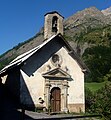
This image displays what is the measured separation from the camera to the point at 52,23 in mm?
25391

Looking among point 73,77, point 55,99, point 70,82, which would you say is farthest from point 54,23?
point 55,99

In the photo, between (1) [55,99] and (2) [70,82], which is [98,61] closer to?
(2) [70,82]

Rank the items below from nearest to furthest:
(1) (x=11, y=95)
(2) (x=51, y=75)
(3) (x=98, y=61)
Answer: (1) (x=11, y=95) → (2) (x=51, y=75) → (3) (x=98, y=61)

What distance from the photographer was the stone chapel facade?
2283cm

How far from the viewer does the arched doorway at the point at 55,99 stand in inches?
957

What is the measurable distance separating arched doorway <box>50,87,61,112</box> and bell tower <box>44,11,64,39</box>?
15.6 ft

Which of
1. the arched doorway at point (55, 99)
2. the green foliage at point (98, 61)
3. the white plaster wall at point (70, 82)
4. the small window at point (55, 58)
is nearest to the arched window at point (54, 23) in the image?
the white plaster wall at point (70, 82)

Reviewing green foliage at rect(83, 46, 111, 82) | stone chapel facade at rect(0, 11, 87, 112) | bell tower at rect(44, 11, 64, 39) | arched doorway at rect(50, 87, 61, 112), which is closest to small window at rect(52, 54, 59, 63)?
stone chapel facade at rect(0, 11, 87, 112)

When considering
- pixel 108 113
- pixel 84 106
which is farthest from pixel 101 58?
pixel 108 113

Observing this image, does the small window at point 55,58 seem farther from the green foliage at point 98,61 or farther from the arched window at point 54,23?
the green foliage at point 98,61

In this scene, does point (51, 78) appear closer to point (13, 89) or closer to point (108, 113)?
point (13, 89)

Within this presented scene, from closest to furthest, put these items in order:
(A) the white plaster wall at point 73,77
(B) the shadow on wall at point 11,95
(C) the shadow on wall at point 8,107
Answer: (C) the shadow on wall at point 8,107, (B) the shadow on wall at point 11,95, (A) the white plaster wall at point 73,77

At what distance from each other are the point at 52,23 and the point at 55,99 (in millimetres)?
6579

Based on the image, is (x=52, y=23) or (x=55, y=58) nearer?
(x=55, y=58)
